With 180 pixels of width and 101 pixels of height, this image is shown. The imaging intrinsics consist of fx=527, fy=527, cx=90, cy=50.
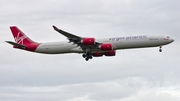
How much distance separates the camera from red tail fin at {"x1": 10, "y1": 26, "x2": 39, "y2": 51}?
11019 cm

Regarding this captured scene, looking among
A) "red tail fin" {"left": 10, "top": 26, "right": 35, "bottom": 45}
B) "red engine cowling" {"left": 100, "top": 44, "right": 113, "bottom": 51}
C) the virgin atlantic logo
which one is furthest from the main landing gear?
the virgin atlantic logo

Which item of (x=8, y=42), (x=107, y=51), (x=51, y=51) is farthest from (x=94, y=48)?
(x=8, y=42)

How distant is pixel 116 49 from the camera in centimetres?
10188

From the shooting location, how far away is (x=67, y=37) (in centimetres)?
10244

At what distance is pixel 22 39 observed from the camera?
113 meters

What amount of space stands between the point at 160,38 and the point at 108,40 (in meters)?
10.0

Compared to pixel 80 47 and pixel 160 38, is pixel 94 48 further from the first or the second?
pixel 160 38

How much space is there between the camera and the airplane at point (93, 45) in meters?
100

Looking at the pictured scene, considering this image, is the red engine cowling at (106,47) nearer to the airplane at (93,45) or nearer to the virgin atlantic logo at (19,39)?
the airplane at (93,45)

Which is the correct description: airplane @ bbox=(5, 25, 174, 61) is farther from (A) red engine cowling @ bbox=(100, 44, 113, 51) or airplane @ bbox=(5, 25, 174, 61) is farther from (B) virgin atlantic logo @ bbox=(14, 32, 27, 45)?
(B) virgin atlantic logo @ bbox=(14, 32, 27, 45)

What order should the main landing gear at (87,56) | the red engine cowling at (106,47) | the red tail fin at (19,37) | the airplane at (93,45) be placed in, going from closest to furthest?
1. the airplane at (93,45)
2. the red engine cowling at (106,47)
3. the main landing gear at (87,56)
4. the red tail fin at (19,37)

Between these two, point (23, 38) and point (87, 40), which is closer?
point (87, 40)

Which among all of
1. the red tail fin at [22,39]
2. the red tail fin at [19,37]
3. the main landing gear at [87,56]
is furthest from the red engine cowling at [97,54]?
the red tail fin at [19,37]

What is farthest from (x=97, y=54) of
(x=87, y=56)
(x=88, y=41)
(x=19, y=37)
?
(x=19, y=37)
